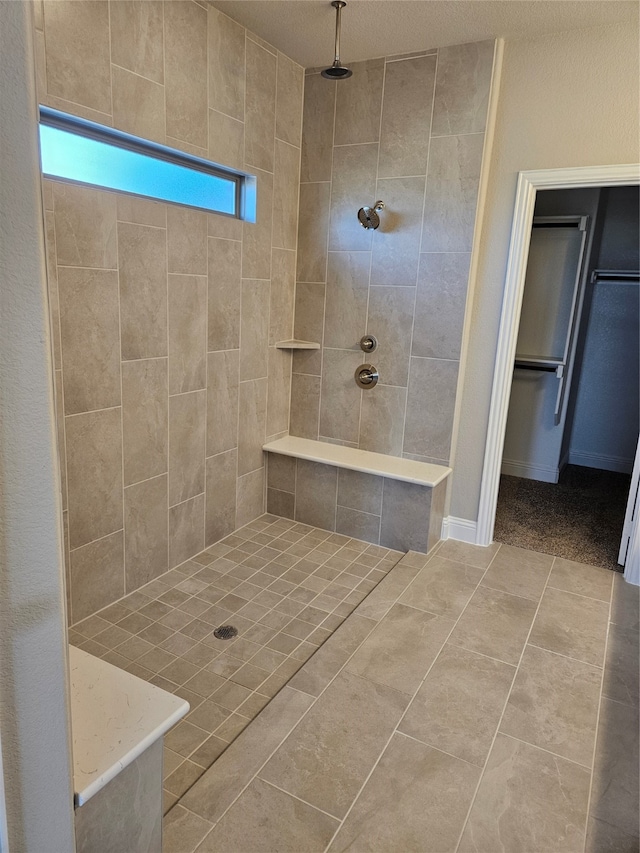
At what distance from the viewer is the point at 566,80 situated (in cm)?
276

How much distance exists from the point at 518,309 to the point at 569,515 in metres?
1.58

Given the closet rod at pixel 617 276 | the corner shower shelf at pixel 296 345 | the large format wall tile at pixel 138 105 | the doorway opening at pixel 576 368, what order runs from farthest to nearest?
the closet rod at pixel 617 276 → the doorway opening at pixel 576 368 → the corner shower shelf at pixel 296 345 → the large format wall tile at pixel 138 105

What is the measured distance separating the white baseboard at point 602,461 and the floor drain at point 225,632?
3.66 metres

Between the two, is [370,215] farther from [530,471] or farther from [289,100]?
[530,471]

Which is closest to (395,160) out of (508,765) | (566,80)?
(566,80)

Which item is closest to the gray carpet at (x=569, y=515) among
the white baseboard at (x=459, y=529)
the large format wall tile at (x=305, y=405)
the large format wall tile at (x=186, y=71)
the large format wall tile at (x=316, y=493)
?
the white baseboard at (x=459, y=529)

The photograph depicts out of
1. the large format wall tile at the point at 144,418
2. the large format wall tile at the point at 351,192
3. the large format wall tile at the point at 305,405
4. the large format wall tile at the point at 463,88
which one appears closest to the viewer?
the large format wall tile at the point at 144,418

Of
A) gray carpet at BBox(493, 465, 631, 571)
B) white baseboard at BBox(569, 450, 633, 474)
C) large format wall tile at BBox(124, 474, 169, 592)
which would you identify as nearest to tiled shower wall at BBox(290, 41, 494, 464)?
gray carpet at BBox(493, 465, 631, 571)

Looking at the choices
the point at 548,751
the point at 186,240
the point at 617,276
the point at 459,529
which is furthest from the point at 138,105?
the point at 617,276

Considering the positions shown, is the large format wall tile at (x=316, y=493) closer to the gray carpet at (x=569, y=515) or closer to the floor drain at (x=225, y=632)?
the gray carpet at (x=569, y=515)

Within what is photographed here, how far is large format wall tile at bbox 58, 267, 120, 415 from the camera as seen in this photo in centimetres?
223

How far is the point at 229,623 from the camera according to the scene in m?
2.53

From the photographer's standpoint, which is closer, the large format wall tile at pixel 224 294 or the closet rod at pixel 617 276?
the large format wall tile at pixel 224 294

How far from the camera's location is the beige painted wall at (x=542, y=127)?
2670 mm
